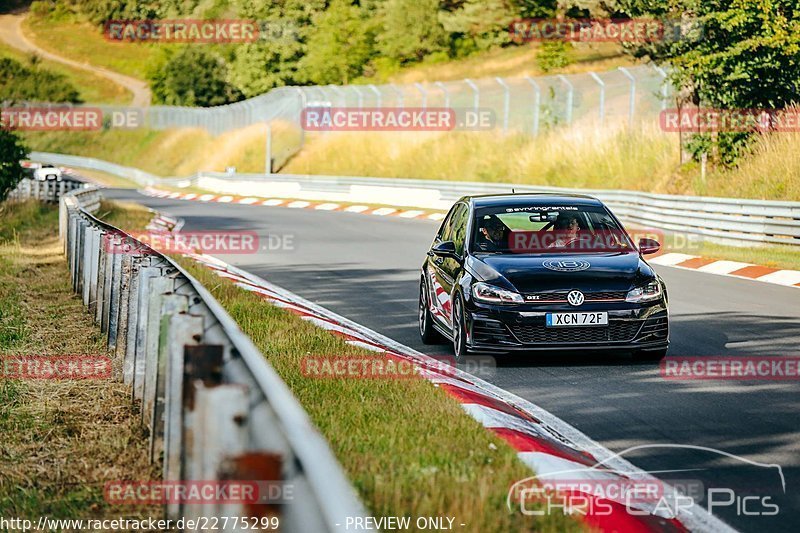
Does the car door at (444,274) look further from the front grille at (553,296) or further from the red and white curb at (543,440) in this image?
the front grille at (553,296)

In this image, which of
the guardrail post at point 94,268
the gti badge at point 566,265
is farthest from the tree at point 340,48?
the gti badge at point 566,265

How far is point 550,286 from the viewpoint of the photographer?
1073 cm

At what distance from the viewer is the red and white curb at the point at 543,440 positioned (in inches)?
231

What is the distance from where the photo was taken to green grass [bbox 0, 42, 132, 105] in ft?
417

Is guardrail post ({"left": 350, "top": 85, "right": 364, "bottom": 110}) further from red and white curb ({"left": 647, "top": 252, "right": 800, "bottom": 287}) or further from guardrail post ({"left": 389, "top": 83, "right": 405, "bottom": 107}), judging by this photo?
red and white curb ({"left": 647, "top": 252, "right": 800, "bottom": 287})

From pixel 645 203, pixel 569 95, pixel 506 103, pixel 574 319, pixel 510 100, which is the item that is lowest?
pixel 645 203

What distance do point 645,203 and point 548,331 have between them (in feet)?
57.5

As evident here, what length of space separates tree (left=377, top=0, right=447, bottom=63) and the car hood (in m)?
76.7

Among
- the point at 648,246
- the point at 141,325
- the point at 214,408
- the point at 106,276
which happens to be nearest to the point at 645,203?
the point at 648,246

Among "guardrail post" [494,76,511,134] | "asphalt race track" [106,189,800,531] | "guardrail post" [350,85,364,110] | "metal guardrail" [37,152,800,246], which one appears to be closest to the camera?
"asphalt race track" [106,189,800,531]

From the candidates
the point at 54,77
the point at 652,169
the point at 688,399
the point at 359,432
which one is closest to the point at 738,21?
the point at 652,169

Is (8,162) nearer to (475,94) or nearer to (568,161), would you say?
(568,161)

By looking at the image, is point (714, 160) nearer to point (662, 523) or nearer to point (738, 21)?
point (738, 21)

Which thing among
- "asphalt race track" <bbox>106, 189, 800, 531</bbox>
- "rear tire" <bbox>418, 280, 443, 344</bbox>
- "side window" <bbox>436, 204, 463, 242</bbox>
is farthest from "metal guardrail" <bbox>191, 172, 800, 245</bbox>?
"asphalt race track" <bbox>106, 189, 800, 531</bbox>
